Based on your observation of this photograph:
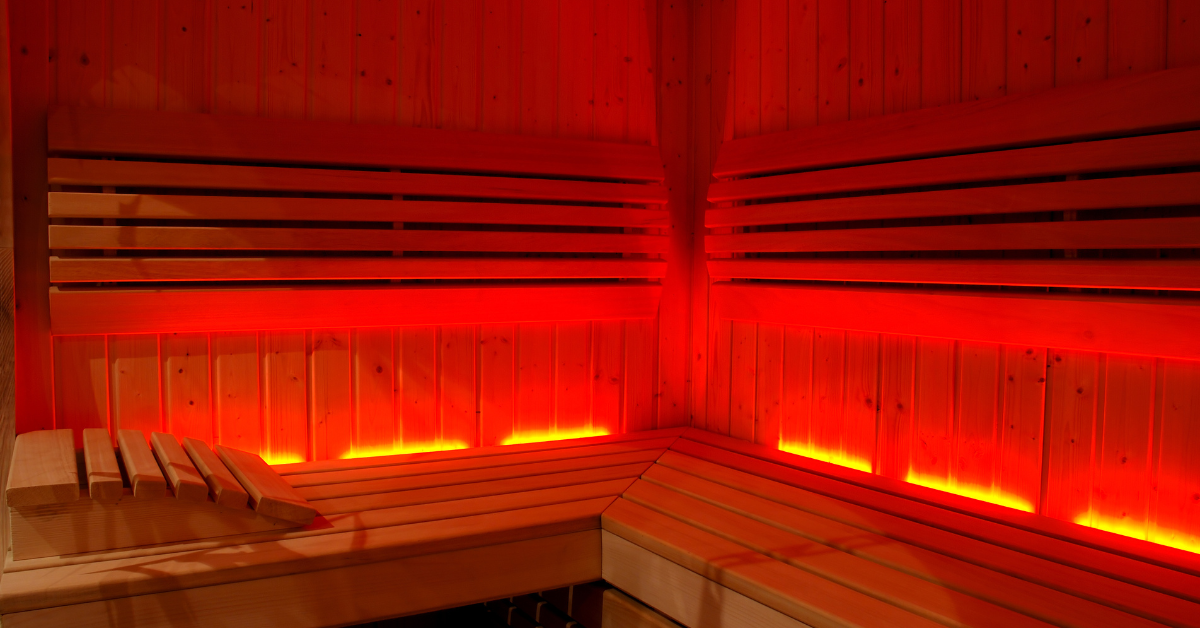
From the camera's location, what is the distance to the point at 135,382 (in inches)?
110

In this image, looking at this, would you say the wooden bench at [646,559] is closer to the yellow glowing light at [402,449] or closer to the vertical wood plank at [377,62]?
the yellow glowing light at [402,449]

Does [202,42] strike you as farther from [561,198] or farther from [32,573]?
[32,573]

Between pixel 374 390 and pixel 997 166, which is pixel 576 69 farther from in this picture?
pixel 997 166

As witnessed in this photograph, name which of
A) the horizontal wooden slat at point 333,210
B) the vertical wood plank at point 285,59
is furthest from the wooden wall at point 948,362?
the vertical wood plank at point 285,59

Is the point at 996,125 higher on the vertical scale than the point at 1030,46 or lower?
lower

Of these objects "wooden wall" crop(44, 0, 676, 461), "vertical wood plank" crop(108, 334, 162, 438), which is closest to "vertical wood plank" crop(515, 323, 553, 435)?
"wooden wall" crop(44, 0, 676, 461)

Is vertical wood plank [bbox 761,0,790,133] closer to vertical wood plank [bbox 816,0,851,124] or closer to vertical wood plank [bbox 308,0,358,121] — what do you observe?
vertical wood plank [bbox 816,0,851,124]

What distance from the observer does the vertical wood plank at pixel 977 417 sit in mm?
2564

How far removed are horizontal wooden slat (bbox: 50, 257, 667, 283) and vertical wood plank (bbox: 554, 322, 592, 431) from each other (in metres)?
0.27

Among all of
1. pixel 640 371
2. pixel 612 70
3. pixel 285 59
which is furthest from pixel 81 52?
pixel 640 371

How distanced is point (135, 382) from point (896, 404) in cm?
286

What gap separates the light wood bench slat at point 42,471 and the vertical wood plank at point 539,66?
6.81ft

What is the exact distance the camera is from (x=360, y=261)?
117 inches

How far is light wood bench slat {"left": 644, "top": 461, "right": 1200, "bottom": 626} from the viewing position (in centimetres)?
181
